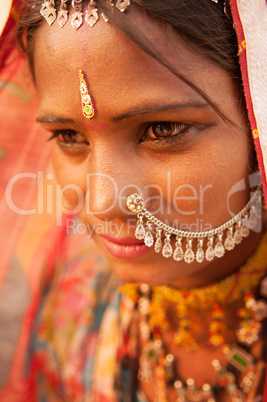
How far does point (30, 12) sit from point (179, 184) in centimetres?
56

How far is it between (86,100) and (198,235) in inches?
16.3

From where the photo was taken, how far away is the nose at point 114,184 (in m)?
0.92

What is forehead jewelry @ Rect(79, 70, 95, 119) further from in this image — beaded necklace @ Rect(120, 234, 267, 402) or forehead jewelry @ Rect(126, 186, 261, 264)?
beaded necklace @ Rect(120, 234, 267, 402)

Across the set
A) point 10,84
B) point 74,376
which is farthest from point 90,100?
point 74,376

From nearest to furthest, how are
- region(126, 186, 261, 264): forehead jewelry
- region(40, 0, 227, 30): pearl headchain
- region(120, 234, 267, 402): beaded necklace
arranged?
1. region(40, 0, 227, 30): pearl headchain
2. region(126, 186, 261, 264): forehead jewelry
3. region(120, 234, 267, 402): beaded necklace

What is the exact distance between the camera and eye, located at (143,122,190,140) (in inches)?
36.2

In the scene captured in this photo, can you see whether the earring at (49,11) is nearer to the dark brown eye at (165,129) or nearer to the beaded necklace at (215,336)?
the dark brown eye at (165,129)

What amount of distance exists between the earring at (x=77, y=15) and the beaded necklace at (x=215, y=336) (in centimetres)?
75

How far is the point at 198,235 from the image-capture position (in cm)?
101

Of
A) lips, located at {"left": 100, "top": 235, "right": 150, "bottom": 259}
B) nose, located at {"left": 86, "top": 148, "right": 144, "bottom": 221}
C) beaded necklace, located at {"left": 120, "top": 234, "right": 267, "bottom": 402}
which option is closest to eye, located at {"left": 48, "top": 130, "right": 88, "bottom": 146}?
nose, located at {"left": 86, "top": 148, "right": 144, "bottom": 221}

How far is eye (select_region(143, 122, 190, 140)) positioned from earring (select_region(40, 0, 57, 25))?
325mm

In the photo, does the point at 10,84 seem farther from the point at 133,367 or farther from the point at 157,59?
the point at 133,367

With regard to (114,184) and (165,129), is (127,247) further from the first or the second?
(165,129)

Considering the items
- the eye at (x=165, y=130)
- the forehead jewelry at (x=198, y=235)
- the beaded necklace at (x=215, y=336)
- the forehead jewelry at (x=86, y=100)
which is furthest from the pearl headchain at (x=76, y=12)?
the beaded necklace at (x=215, y=336)
